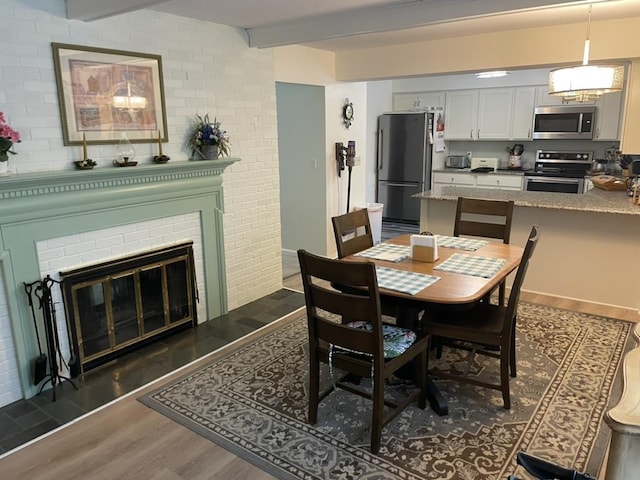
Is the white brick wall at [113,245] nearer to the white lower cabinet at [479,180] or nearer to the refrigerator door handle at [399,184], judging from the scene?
the white lower cabinet at [479,180]

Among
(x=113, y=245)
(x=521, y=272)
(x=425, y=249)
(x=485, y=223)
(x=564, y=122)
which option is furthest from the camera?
(x=564, y=122)

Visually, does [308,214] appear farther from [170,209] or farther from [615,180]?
[615,180]

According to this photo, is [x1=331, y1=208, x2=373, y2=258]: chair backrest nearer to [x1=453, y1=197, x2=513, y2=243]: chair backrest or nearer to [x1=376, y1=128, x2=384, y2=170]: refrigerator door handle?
[x1=453, y1=197, x2=513, y2=243]: chair backrest

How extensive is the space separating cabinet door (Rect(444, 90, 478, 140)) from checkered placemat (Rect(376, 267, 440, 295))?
5092 millimetres

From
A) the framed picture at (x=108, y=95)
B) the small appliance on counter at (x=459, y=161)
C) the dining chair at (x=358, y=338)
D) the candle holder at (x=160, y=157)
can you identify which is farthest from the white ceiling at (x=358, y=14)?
the small appliance on counter at (x=459, y=161)

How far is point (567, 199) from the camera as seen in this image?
417 cm

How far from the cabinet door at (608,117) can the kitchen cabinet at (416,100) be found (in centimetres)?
214

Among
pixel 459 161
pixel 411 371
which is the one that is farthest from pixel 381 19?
pixel 459 161

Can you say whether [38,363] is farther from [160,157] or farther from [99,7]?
[99,7]

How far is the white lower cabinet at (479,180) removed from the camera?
21.8ft

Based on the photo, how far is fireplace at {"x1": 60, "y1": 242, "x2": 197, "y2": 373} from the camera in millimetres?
2899

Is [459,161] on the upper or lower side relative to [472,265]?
upper

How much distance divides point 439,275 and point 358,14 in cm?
189

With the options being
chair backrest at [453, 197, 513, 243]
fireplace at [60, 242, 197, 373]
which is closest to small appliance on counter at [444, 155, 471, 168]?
chair backrest at [453, 197, 513, 243]
